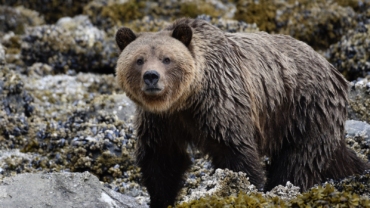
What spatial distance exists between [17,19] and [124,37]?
813cm

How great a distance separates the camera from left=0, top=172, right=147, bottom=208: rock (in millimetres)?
7035

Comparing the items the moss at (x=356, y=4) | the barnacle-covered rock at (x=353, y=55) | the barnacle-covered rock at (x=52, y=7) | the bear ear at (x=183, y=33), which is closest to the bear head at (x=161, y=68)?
the bear ear at (x=183, y=33)

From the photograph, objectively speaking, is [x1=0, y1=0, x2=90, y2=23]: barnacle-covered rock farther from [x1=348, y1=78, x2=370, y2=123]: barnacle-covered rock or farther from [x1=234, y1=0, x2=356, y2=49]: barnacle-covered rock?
[x1=348, y1=78, x2=370, y2=123]: barnacle-covered rock

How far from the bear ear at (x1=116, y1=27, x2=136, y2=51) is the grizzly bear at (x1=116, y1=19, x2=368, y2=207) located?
1 centimetres

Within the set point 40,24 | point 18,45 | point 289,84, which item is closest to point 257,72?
point 289,84

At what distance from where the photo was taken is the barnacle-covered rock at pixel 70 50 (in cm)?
1379

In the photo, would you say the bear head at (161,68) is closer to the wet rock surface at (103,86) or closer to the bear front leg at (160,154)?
the bear front leg at (160,154)

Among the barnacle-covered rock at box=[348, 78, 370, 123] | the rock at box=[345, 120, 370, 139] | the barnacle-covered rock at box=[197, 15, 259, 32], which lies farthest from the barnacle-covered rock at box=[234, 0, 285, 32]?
the rock at box=[345, 120, 370, 139]

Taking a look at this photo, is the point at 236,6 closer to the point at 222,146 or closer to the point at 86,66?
the point at 86,66

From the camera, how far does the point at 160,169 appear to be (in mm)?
8156

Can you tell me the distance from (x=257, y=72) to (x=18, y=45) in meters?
7.14

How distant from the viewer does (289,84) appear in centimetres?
842

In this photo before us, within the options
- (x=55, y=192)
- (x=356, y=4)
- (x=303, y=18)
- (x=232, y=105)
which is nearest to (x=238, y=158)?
(x=232, y=105)

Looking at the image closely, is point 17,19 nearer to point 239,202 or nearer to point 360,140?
point 360,140
